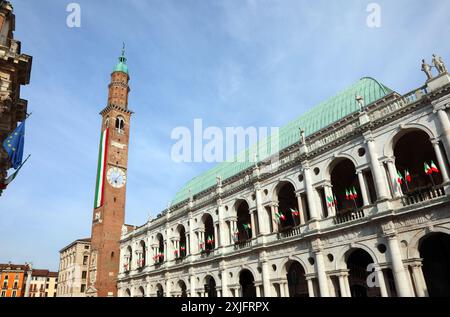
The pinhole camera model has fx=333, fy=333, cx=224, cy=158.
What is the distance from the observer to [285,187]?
31.3 metres

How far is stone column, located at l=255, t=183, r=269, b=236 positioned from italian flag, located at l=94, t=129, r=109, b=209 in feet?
117

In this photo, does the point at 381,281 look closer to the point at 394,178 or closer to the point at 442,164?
the point at 394,178

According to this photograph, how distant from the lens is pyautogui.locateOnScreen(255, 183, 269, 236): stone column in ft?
98.0

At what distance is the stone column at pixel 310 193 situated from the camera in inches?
1013

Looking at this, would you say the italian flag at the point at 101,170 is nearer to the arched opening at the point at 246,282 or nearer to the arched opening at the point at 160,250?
the arched opening at the point at 160,250

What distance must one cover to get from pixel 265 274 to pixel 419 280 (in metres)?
12.3

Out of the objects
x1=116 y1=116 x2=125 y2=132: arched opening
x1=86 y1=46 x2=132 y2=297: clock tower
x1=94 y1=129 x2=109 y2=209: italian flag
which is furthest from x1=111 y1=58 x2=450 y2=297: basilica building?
x1=116 y1=116 x2=125 y2=132: arched opening

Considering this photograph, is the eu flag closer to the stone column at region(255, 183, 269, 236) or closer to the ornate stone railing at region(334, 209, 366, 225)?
the stone column at region(255, 183, 269, 236)

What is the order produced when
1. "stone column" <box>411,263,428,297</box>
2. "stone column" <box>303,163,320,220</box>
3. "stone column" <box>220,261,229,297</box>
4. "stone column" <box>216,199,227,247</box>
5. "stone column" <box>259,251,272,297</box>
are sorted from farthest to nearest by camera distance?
"stone column" <box>216,199,227,247</box> → "stone column" <box>220,261,229,297</box> → "stone column" <box>259,251,272,297</box> → "stone column" <box>303,163,320,220</box> → "stone column" <box>411,263,428,297</box>

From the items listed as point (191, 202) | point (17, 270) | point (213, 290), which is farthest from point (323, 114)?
point (17, 270)

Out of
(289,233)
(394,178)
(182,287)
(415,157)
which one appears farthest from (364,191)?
(182,287)
